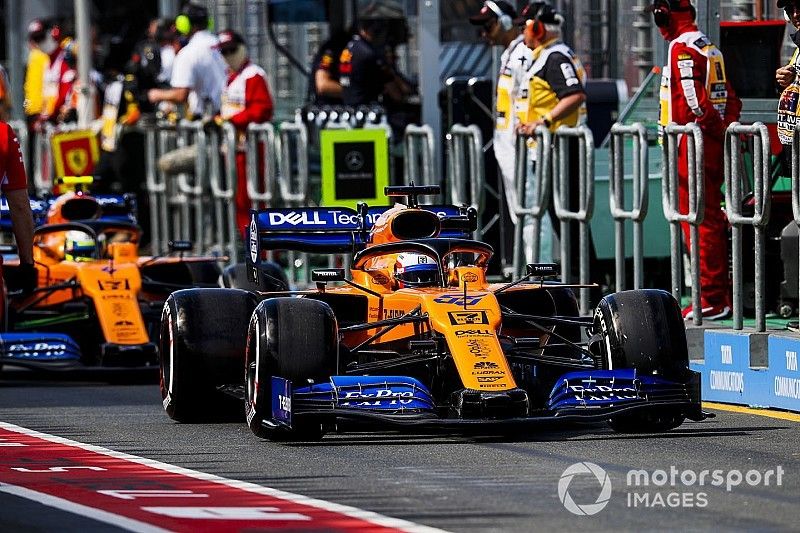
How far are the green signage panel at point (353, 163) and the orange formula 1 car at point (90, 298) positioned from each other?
2.35m

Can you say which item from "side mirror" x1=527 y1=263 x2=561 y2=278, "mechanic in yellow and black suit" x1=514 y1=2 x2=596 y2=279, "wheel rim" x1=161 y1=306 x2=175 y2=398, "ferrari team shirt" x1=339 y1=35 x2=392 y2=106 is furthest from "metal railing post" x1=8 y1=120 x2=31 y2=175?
"side mirror" x1=527 y1=263 x2=561 y2=278

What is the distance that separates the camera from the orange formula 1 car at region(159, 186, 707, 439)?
9.62 meters

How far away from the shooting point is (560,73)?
14.9 m

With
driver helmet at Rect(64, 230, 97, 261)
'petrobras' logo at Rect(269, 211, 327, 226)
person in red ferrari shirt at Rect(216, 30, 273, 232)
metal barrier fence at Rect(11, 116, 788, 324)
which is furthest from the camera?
person in red ferrari shirt at Rect(216, 30, 273, 232)

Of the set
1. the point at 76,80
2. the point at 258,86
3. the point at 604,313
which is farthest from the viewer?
the point at 76,80

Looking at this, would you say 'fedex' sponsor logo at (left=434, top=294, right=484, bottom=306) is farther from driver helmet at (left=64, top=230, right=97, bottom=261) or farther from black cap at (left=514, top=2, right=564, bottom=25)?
driver helmet at (left=64, top=230, right=97, bottom=261)

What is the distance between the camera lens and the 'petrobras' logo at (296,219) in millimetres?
12273

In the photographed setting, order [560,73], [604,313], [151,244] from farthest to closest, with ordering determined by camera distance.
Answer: [151,244] < [560,73] < [604,313]

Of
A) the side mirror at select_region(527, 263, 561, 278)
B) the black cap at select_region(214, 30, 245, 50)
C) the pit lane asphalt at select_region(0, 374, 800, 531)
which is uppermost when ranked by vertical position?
the black cap at select_region(214, 30, 245, 50)

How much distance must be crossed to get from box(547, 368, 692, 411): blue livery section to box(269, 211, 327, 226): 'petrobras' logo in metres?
2.83

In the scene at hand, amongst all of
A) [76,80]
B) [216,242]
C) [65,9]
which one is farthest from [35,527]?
[65,9]

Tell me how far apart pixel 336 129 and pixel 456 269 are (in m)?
7.92

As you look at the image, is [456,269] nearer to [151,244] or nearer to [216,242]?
[216,242]

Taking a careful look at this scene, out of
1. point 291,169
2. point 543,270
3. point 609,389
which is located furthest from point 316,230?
point 291,169
